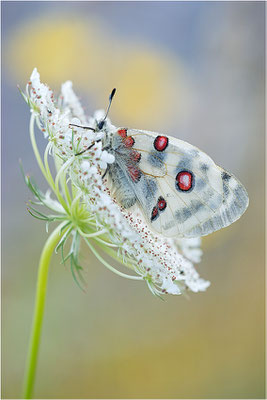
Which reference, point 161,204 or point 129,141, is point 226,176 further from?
point 129,141

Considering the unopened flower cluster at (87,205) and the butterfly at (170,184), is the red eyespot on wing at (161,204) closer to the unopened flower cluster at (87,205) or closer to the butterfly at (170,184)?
the butterfly at (170,184)

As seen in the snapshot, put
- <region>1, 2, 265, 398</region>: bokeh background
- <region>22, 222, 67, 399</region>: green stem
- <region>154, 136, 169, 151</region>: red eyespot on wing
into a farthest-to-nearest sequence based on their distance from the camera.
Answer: <region>1, 2, 265, 398</region>: bokeh background, <region>154, 136, 169, 151</region>: red eyespot on wing, <region>22, 222, 67, 399</region>: green stem

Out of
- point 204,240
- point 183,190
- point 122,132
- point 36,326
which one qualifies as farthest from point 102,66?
point 36,326

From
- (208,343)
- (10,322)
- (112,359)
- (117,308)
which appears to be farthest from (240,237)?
(10,322)

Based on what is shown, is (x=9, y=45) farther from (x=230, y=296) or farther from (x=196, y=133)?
(x=230, y=296)

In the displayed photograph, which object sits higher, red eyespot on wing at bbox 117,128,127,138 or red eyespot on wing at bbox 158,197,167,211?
A: red eyespot on wing at bbox 117,128,127,138

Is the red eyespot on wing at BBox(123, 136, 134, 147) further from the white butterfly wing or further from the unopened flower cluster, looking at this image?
the unopened flower cluster

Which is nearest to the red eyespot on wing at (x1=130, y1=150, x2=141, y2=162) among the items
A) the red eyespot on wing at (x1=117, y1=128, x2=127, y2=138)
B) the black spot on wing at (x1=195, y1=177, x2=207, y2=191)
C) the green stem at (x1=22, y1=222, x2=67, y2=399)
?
the red eyespot on wing at (x1=117, y1=128, x2=127, y2=138)
